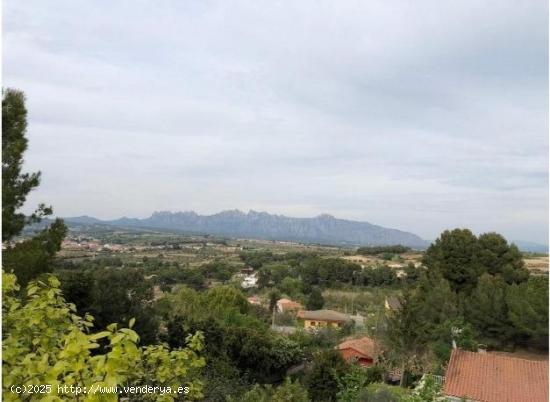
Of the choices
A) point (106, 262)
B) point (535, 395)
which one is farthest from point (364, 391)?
point (106, 262)

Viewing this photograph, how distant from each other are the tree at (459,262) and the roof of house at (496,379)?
11.9 meters

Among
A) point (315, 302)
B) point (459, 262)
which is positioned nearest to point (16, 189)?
point (459, 262)

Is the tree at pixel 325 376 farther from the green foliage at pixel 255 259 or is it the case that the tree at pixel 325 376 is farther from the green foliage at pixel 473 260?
the green foliage at pixel 255 259

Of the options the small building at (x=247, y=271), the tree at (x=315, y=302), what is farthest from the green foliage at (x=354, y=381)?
the small building at (x=247, y=271)

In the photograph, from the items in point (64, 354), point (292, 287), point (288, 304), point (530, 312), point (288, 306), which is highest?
point (64, 354)

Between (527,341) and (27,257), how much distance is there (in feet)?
64.3

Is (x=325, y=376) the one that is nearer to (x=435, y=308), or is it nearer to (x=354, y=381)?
(x=354, y=381)

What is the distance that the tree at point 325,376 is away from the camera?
1492 centimetres

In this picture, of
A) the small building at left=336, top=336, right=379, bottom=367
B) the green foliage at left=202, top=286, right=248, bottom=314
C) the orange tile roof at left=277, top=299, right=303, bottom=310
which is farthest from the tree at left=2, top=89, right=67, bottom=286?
the orange tile roof at left=277, top=299, right=303, bottom=310

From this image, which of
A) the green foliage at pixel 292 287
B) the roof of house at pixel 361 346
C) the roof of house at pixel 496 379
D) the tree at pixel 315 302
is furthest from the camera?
the green foliage at pixel 292 287

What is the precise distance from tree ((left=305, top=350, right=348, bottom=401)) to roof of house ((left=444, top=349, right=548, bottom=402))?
3.72 meters

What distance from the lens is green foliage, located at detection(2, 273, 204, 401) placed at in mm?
2326

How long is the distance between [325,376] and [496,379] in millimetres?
5428

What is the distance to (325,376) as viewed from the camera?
15203 millimetres
